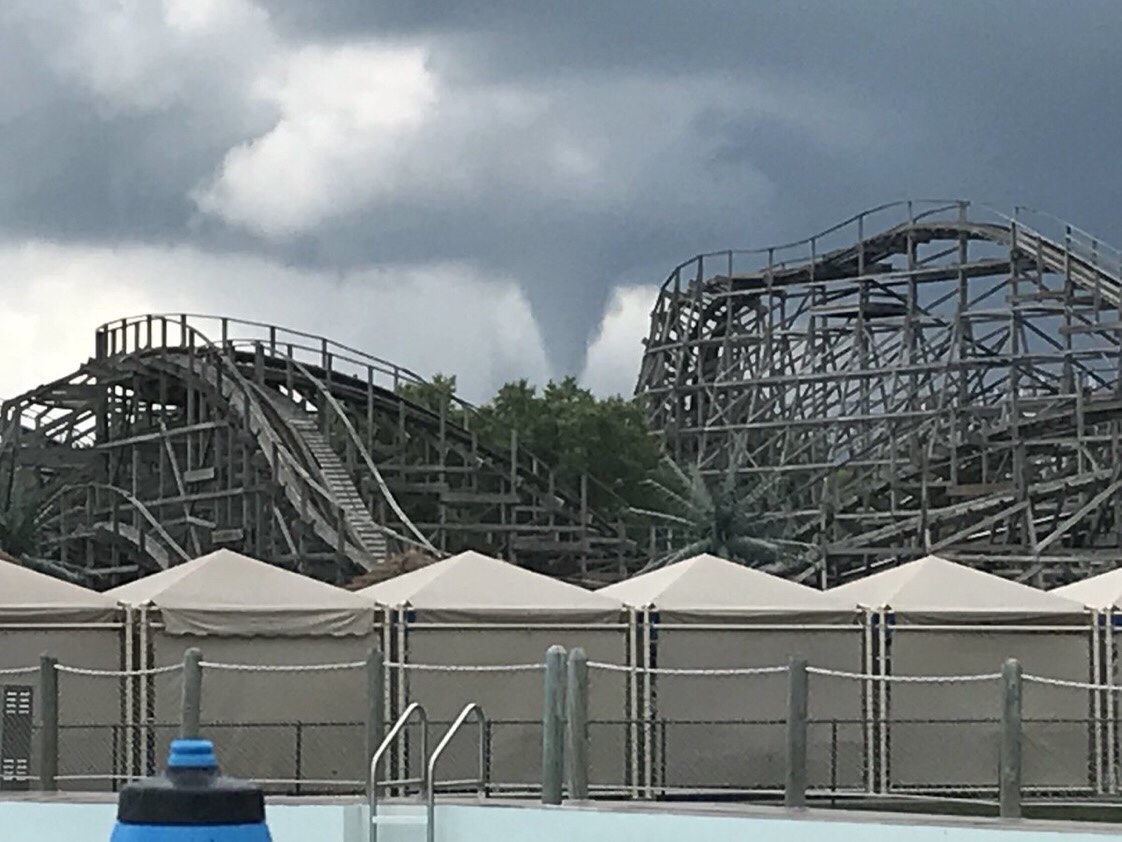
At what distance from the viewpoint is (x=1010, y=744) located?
47.5ft

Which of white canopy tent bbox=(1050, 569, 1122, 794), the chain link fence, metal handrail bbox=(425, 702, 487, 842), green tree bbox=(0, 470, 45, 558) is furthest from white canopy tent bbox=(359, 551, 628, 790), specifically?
green tree bbox=(0, 470, 45, 558)

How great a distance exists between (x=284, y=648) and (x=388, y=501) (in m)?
20.3

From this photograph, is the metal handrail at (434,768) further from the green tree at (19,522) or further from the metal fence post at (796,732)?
the green tree at (19,522)

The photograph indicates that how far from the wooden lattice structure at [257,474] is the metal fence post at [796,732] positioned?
2468cm

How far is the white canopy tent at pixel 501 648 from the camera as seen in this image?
21.8m

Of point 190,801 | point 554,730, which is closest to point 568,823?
point 554,730

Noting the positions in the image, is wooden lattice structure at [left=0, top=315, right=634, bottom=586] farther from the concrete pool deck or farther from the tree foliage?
the concrete pool deck

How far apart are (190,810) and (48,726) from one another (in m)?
9.31

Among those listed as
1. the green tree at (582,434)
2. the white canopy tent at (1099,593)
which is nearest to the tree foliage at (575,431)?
the green tree at (582,434)

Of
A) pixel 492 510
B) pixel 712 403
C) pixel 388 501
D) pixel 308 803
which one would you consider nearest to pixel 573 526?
pixel 492 510

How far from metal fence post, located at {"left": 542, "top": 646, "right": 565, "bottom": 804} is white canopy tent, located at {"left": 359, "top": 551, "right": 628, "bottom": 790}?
5.78 metres

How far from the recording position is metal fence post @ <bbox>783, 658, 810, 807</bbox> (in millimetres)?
15219

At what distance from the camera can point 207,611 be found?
71.8 ft

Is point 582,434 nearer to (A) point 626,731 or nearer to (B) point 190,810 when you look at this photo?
(A) point 626,731
